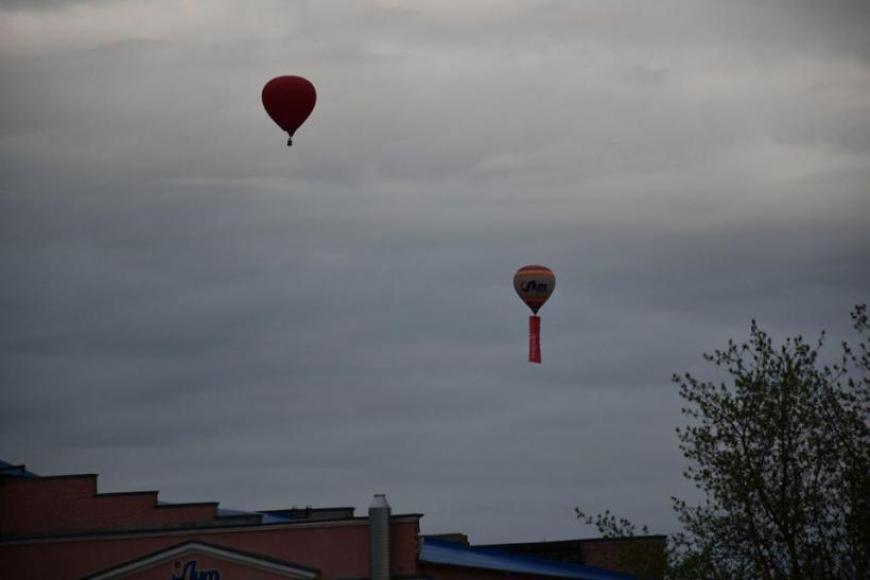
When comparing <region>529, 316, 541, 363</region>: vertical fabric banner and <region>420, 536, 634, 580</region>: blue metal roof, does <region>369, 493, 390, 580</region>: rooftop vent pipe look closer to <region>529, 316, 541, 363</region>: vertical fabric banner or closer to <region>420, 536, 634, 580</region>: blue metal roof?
<region>420, 536, 634, 580</region>: blue metal roof

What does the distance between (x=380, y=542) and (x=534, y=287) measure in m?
19.3

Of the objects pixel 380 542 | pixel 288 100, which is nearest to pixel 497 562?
pixel 380 542

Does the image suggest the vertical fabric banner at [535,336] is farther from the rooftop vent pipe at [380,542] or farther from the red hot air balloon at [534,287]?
the rooftop vent pipe at [380,542]

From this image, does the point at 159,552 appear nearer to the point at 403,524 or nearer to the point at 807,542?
the point at 403,524

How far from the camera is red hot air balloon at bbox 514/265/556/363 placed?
59.8 metres

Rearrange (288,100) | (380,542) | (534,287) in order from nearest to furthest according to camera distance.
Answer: (380,542) < (288,100) < (534,287)

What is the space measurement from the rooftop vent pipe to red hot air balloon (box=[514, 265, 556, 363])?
1788cm

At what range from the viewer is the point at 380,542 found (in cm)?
4250

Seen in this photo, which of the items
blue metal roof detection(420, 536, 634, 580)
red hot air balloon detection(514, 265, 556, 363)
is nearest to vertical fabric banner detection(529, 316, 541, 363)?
red hot air balloon detection(514, 265, 556, 363)

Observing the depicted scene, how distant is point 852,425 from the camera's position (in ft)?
134

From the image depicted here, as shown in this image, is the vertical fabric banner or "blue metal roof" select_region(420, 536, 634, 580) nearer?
"blue metal roof" select_region(420, 536, 634, 580)

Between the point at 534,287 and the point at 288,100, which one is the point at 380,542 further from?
the point at 534,287

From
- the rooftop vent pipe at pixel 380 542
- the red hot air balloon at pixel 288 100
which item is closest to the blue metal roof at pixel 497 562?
the rooftop vent pipe at pixel 380 542

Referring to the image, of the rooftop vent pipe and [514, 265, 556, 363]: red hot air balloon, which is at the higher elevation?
[514, 265, 556, 363]: red hot air balloon
